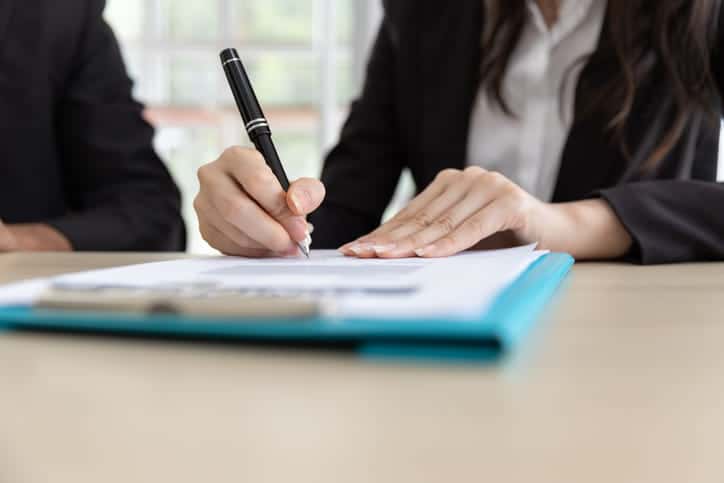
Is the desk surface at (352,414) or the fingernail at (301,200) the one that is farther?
the fingernail at (301,200)

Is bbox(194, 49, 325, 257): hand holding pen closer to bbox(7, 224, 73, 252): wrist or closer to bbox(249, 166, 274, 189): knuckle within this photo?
bbox(249, 166, 274, 189): knuckle

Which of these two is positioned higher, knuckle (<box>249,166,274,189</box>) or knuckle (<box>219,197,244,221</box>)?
knuckle (<box>249,166,274,189</box>)

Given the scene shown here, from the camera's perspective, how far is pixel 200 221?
755mm

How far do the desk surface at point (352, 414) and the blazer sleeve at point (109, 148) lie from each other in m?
1.01

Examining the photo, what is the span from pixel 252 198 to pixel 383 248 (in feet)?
0.46

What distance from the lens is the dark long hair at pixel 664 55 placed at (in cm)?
103

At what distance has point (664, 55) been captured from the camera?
1.04 meters

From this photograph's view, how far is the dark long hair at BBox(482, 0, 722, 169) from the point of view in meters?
1.03

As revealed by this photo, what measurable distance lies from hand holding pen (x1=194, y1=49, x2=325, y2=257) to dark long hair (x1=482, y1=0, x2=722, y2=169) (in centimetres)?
52

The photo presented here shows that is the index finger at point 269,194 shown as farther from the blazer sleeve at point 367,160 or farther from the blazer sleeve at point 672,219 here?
the blazer sleeve at point 367,160

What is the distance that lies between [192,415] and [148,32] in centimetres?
328

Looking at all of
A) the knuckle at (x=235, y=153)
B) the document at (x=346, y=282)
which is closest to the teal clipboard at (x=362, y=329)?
the document at (x=346, y=282)

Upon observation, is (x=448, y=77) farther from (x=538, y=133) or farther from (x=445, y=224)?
(x=445, y=224)

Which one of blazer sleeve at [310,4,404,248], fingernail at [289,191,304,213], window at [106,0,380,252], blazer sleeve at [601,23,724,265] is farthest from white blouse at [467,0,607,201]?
window at [106,0,380,252]
